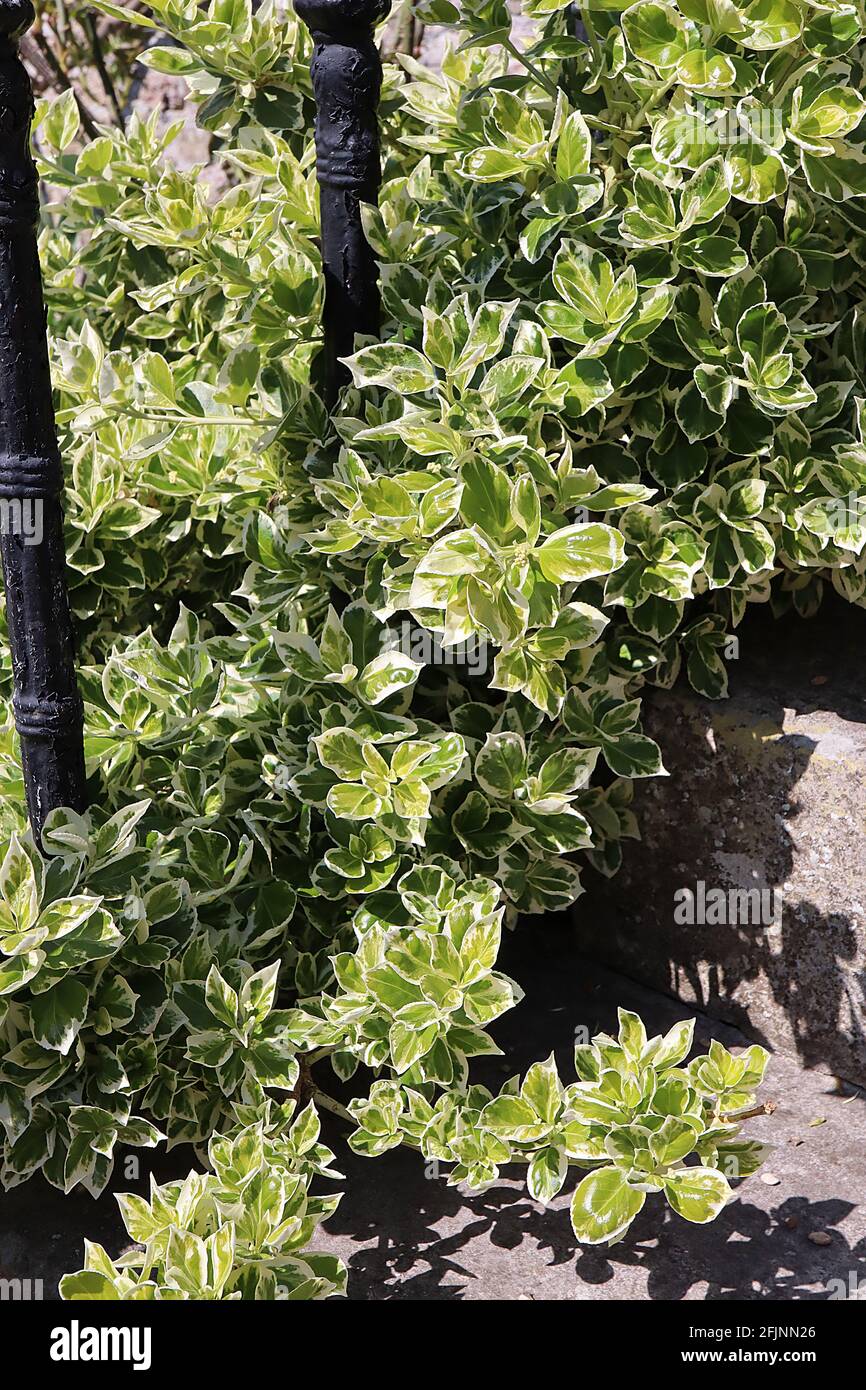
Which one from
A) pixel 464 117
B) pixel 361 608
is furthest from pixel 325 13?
pixel 361 608

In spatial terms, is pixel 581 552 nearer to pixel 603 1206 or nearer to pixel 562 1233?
pixel 603 1206

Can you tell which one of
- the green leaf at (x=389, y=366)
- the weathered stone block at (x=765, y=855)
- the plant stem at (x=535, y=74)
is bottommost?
the weathered stone block at (x=765, y=855)

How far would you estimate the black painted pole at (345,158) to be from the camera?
1.68 metres

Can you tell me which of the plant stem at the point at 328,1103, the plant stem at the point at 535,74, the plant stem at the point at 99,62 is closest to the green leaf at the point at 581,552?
the plant stem at the point at 535,74

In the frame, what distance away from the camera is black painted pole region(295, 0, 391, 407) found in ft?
5.53

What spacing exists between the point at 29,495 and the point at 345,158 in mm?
629

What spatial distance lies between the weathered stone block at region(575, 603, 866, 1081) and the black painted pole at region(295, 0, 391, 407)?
728mm

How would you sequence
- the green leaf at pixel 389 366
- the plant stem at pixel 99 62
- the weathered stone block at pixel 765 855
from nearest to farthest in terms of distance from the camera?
1. the green leaf at pixel 389 366
2. the weathered stone block at pixel 765 855
3. the plant stem at pixel 99 62

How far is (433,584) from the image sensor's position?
1.54 meters

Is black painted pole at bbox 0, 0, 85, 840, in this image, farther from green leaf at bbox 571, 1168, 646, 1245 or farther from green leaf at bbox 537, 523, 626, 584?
green leaf at bbox 571, 1168, 646, 1245

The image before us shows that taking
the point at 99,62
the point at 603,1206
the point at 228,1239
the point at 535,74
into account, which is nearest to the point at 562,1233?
the point at 603,1206

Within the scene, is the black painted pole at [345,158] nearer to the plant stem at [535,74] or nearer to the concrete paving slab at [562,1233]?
the plant stem at [535,74]

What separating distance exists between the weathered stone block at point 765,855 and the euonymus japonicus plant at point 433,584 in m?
0.10

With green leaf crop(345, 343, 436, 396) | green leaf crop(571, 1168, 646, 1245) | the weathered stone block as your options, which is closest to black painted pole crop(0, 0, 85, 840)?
green leaf crop(345, 343, 436, 396)
